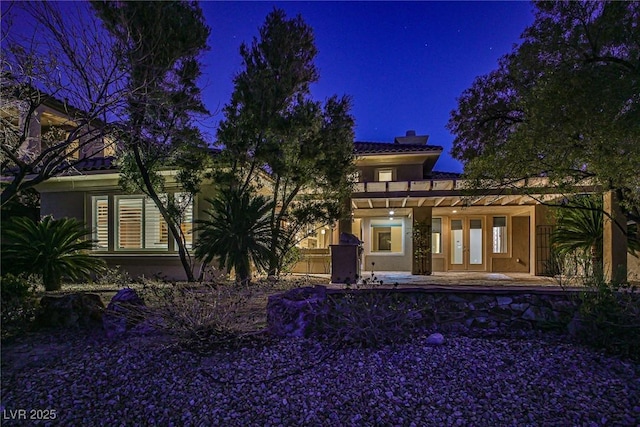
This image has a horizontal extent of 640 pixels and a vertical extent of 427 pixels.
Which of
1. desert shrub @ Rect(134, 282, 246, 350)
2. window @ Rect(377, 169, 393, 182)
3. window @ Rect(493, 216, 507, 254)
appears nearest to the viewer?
desert shrub @ Rect(134, 282, 246, 350)

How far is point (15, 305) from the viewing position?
16.4ft

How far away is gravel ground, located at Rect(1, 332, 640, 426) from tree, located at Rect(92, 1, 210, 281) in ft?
12.8

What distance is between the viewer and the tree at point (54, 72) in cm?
525

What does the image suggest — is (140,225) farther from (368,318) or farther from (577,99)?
(577,99)

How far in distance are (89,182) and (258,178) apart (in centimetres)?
581

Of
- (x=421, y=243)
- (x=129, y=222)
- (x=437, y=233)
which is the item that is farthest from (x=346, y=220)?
(x=129, y=222)

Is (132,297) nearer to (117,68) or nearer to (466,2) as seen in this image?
(117,68)

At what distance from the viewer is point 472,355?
4035 mm

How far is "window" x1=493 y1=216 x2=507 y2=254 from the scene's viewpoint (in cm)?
1451

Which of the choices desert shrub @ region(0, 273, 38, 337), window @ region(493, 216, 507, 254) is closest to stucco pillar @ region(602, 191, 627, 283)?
window @ region(493, 216, 507, 254)

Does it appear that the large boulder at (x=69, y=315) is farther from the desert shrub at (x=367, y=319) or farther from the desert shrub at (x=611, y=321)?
the desert shrub at (x=611, y=321)

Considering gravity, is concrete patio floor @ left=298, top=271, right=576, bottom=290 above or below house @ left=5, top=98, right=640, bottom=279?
below

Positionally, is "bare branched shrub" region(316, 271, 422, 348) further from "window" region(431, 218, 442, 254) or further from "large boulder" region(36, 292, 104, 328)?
"window" region(431, 218, 442, 254)

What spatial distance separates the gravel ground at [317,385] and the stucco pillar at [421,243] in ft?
27.4
